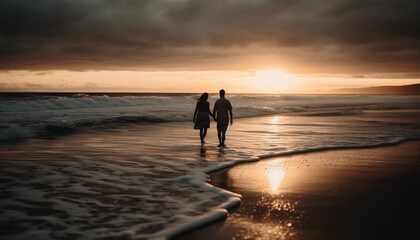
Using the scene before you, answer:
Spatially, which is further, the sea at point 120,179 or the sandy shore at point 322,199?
the sea at point 120,179

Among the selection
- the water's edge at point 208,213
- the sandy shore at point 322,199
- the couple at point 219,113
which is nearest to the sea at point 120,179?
the water's edge at point 208,213

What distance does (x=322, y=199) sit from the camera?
628 cm

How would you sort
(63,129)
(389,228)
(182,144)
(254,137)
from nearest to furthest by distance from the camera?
(389,228), (182,144), (254,137), (63,129)

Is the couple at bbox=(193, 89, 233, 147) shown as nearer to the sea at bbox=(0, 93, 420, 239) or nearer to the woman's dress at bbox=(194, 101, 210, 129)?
the woman's dress at bbox=(194, 101, 210, 129)

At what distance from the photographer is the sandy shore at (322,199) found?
482 cm

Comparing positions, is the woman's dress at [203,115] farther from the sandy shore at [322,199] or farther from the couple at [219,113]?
the sandy shore at [322,199]

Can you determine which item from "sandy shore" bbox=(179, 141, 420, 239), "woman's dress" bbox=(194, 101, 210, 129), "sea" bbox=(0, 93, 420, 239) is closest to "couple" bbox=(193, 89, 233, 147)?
"woman's dress" bbox=(194, 101, 210, 129)

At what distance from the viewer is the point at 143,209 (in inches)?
232

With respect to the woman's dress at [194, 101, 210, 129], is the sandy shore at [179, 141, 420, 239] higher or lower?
lower

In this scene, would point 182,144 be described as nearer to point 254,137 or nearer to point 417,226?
point 254,137

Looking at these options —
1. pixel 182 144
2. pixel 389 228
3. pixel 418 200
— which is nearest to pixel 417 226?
pixel 389 228

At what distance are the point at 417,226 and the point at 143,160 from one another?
701 cm

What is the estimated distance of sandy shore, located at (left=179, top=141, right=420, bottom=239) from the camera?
4820mm

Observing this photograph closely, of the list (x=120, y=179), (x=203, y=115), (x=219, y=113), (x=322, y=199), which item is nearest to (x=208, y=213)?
(x=322, y=199)
